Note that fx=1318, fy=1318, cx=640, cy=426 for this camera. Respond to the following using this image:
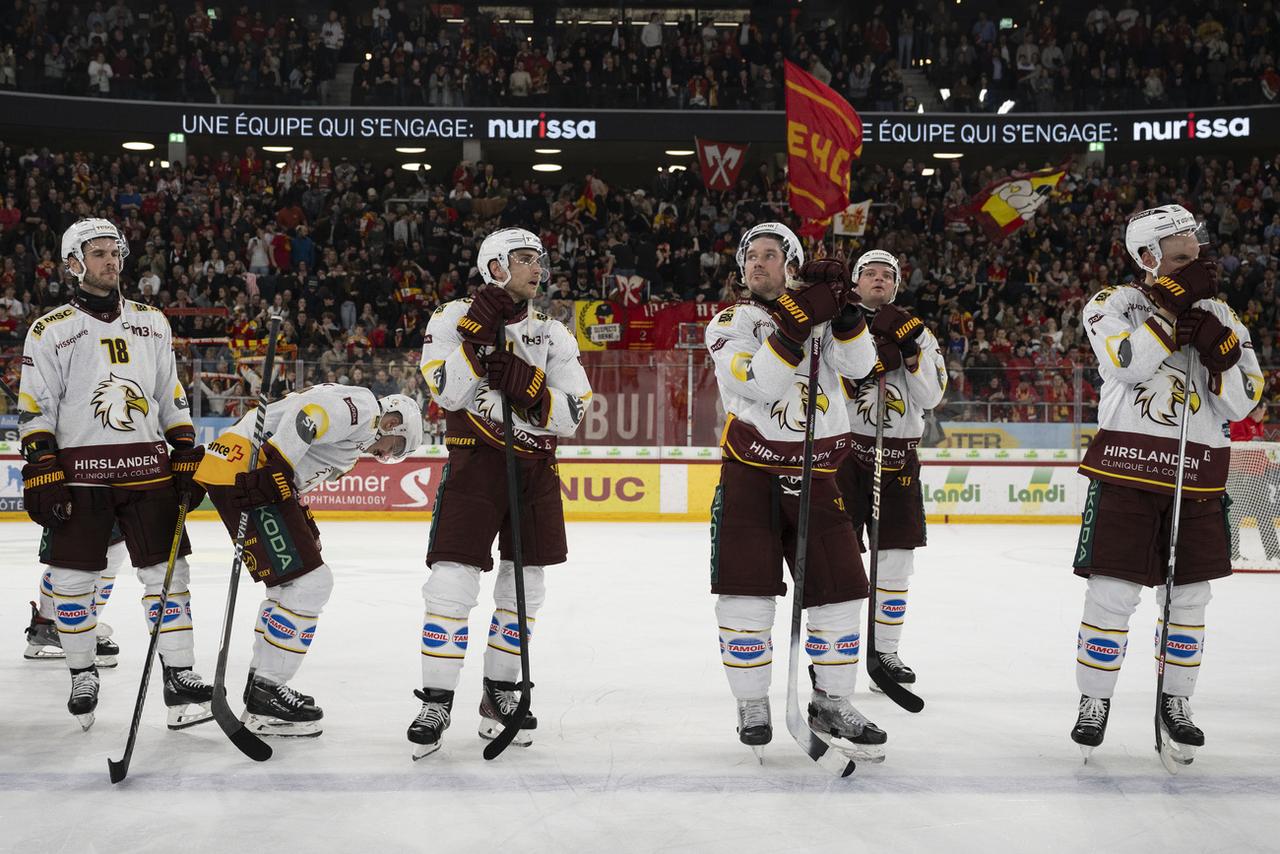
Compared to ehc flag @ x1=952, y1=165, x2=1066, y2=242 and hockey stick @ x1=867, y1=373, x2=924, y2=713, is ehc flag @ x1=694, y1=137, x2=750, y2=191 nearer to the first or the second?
ehc flag @ x1=952, y1=165, x2=1066, y2=242

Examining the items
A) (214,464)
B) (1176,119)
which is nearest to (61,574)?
(214,464)

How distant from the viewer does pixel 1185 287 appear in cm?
421

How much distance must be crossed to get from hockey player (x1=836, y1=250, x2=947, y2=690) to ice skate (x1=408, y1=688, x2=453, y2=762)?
6.36ft

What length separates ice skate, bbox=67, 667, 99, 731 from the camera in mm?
4691

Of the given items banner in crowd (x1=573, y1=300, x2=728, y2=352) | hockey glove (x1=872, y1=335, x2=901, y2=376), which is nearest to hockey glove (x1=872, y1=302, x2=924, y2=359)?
hockey glove (x1=872, y1=335, x2=901, y2=376)

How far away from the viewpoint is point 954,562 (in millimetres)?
9984

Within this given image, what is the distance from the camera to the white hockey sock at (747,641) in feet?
14.2

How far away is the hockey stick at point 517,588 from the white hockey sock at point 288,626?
2.48ft

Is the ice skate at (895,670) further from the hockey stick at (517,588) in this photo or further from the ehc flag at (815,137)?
the ehc flag at (815,137)

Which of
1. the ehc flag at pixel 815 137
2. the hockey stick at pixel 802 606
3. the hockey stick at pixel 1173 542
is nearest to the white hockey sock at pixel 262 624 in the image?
the hockey stick at pixel 802 606

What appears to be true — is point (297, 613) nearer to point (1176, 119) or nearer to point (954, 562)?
point (954, 562)

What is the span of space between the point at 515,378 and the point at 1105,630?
211cm

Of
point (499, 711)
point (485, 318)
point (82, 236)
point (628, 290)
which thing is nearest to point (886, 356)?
point (485, 318)

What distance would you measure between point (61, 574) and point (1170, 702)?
3911 mm
